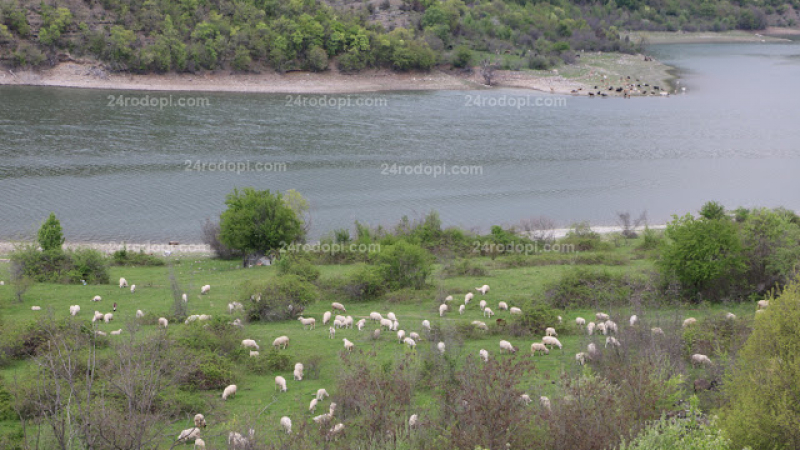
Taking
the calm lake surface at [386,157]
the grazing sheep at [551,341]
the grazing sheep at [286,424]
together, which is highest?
the grazing sheep at [286,424]

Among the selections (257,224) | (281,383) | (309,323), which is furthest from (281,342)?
(257,224)

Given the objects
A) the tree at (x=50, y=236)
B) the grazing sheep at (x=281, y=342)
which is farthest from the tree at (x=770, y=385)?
the tree at (x=50, y=236)

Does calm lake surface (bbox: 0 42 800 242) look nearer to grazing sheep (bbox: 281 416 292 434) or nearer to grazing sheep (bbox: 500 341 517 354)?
grazing sheep (bbox: 500 341 517 354)

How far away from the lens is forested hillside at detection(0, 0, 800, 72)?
82.4m

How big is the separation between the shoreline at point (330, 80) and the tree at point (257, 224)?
5087cm

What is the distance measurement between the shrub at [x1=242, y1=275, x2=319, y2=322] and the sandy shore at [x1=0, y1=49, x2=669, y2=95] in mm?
60669

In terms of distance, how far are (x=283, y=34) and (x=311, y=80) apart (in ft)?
26.6

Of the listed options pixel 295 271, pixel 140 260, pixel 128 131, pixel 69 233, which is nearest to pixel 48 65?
→ pixel 128 131

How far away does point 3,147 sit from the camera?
5250 cm

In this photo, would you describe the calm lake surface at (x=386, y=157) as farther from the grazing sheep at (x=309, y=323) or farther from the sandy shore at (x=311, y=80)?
the grazing sheep at (x=309, y=323)

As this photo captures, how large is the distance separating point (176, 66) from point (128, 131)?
84.6 ft

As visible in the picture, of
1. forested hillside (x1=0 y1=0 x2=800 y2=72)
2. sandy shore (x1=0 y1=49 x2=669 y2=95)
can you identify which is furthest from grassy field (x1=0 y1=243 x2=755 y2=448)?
forested hillside (x1=0 y1=0 x2=800 y2=72)

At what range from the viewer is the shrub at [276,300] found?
76.6ft

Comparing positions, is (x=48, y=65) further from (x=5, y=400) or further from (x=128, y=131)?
(x=5, y=400)
